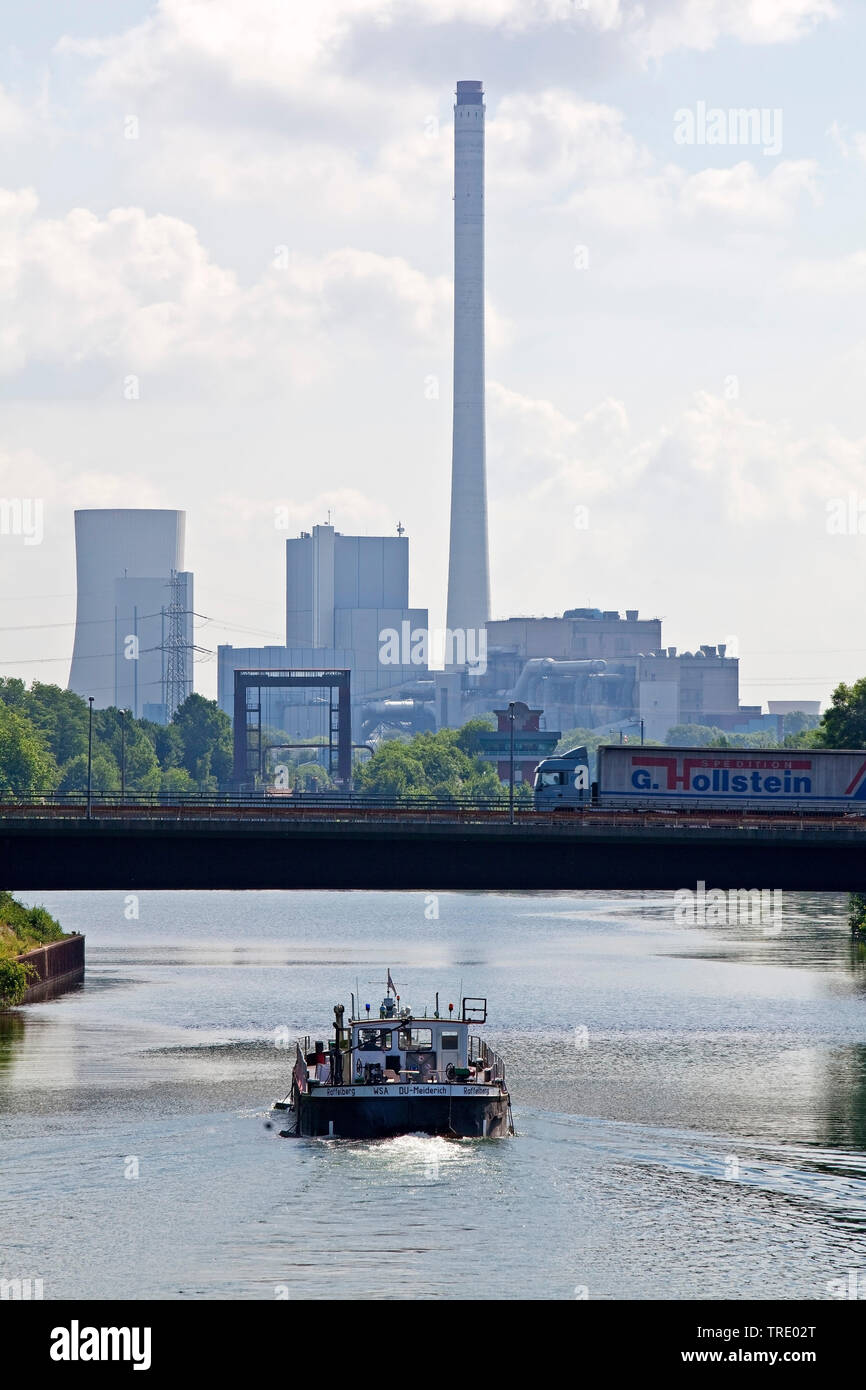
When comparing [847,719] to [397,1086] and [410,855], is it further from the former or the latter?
[397,1086]

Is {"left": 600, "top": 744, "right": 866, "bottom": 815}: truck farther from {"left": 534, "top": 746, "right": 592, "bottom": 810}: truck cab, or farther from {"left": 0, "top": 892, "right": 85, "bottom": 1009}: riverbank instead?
{"left": 0, "top": 892, "right": 85, "bottom": 1009}: riverbank

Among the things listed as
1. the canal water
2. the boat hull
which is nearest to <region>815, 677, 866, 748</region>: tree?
the canal water

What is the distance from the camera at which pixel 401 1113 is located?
6706 cm

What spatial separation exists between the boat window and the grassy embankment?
31602 millimetres

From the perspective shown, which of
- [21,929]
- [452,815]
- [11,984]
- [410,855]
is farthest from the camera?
[21,929]

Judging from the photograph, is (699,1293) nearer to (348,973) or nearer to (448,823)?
(448,823)

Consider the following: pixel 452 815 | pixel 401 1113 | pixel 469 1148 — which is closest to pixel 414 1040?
pixel 401 1113

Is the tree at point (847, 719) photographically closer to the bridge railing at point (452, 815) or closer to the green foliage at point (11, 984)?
the bridge railing at point (452, 815)

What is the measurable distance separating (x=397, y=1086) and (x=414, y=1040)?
19.0 feet

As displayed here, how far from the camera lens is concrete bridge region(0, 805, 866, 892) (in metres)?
85.1

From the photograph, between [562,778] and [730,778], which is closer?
[730,778]

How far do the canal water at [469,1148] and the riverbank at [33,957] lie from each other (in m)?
1.55
